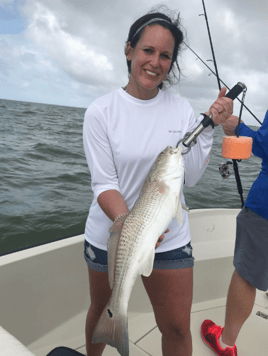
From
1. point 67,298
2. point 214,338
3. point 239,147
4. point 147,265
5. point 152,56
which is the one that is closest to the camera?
point 147,265

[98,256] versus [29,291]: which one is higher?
[98,256]

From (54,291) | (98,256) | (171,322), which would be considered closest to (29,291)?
(54,291)

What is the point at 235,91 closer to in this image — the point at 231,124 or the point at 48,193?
the point at 231,124

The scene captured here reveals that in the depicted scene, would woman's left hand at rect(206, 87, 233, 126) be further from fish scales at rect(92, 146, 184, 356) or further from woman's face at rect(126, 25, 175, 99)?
fish scales at rect(92, 146, 184, 356)

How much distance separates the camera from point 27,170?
32.6ft

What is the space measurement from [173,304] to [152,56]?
4.51 ft

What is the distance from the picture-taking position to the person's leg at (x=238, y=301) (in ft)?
6.98

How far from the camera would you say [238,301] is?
2.15 m

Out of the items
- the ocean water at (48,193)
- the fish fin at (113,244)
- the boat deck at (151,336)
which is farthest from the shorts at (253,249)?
the ocean water at (48,193)

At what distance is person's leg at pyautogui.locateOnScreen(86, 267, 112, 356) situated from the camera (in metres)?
1.78

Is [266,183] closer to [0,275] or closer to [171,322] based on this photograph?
[171,322]

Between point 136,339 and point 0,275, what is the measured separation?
1.36 m

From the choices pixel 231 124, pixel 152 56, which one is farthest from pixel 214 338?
pixel 152 56

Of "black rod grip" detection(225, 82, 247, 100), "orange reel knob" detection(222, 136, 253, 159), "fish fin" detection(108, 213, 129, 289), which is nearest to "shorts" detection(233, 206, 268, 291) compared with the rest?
"orange reel knob" detection(222, 136, 253, 159)
